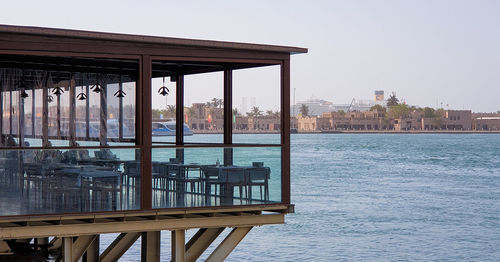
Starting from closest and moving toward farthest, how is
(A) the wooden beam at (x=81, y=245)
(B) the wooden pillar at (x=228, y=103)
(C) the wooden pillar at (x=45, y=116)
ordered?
(A) the wooden beam at (x=81, y=245) < (B) the wooden pillar at (x=228, y=103) < (C) the wooden pillar at (x=45, y=116)

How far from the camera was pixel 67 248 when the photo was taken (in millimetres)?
12539

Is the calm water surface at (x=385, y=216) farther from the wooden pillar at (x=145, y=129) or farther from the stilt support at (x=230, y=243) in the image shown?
the wooden pillar at (x=145, y=129)

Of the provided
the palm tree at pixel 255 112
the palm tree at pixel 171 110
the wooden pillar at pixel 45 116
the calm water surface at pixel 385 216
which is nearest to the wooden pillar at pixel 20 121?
the wooden pillar at pixel 45 116

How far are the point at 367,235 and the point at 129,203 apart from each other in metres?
35.1

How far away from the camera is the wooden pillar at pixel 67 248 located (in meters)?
12.5

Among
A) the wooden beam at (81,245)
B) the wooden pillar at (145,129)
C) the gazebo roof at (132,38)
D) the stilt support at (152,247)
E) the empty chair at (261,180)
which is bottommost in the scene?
the stilt support at (152,247)

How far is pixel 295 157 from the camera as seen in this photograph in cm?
11200

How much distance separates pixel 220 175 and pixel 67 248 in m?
2.61

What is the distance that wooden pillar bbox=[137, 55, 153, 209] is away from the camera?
1254cm

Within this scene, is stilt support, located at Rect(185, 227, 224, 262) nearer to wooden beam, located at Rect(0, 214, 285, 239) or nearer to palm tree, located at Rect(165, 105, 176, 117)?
wooden beam, located at Rect(0, 214, 285, 239)

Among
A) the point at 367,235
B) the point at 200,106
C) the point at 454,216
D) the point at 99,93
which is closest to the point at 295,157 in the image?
the point at 200,106

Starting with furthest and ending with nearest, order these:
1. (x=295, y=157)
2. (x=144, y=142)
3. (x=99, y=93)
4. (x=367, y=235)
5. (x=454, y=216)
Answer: (x=295, y=157) → (x=454, y=216) → (x=367, y=235) → (x=99, y=93) → (x=144, y=142)

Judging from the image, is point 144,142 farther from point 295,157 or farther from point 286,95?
point 295,157

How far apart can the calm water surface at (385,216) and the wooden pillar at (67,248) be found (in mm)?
21498
